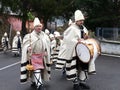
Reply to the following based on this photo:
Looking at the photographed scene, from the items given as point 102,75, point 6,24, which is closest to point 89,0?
point 6,24

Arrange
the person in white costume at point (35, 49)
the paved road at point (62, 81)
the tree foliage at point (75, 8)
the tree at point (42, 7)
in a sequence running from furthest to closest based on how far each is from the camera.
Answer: the tree at point (42, 7)
the tree foliage at point (75, 8)
the paved road at point (62, 81)
the person in white costume at point (35, 49)

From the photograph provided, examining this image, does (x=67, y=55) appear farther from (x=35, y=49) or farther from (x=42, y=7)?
(x=42, y=7)

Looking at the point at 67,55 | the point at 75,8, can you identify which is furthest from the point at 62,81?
the point at 75,8

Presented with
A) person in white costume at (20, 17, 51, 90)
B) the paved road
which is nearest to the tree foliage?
the paved road

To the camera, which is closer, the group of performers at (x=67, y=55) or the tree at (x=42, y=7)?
the group of performers at (x=67, y=55)

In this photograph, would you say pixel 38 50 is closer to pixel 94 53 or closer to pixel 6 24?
pixel 94 53

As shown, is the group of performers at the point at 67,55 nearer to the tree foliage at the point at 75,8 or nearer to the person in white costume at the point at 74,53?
the person in white costume at the point at 74,53

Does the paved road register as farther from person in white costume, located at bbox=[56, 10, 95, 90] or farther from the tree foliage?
the tree foliage

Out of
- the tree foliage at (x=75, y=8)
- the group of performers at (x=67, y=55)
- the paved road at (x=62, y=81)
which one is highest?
the tree foliage at (x=75, y=8)

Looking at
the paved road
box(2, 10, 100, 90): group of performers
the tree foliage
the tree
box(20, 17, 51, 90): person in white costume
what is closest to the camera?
box(2, 10, 100, 90): group of performers

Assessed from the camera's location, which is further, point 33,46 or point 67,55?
point 67,55

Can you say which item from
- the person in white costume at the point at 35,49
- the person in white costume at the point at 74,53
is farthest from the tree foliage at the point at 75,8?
the person in white costume at the point at 35,49

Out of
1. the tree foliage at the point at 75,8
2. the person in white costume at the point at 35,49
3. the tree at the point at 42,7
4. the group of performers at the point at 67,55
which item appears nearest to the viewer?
the group of performers at the point at 67,55

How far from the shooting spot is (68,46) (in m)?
11.7
